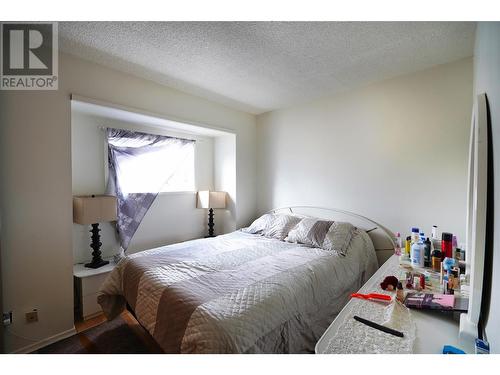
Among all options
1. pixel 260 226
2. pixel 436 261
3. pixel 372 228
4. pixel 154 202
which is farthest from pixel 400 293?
pixel 154 202

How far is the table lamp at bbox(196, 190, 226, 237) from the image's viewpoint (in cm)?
304

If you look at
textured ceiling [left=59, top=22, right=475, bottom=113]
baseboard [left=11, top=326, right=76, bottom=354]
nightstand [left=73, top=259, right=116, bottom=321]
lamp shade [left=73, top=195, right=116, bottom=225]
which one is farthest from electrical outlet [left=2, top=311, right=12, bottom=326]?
textured ceiling [left=59, top=22, right=475, bottom=113]

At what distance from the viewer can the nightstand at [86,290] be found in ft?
6.40

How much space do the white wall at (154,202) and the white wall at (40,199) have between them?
1.68ft

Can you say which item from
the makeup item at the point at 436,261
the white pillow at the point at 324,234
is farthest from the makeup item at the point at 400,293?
the white pillow at the point at 324,234

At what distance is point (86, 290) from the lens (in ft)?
6.47

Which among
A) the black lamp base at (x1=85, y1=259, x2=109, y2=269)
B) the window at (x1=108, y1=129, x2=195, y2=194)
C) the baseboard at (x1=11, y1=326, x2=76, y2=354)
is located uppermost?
the window at (x1=108, y1=129, x2=195, y2=194)

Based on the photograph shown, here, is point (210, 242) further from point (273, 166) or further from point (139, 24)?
point (139, 24)

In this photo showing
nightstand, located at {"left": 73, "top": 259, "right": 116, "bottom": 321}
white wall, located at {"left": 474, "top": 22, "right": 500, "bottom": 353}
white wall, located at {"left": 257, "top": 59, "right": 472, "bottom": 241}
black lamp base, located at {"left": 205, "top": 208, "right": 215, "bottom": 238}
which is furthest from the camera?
black lamp base, located at {"left": 205, "top": 208, "right": 215, "bottom": 238}

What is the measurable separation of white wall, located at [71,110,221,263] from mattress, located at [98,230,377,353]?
32.3 inches

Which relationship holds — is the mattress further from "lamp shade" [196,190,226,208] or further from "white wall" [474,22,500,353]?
"lamp shade" [196,190,226,208]

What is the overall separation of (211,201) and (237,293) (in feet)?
6.21

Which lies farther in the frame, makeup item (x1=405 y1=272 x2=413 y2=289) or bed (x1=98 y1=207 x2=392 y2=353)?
makeup item (x1=405 y1=272 x2=413 y2=289)

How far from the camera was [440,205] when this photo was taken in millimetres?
1896
